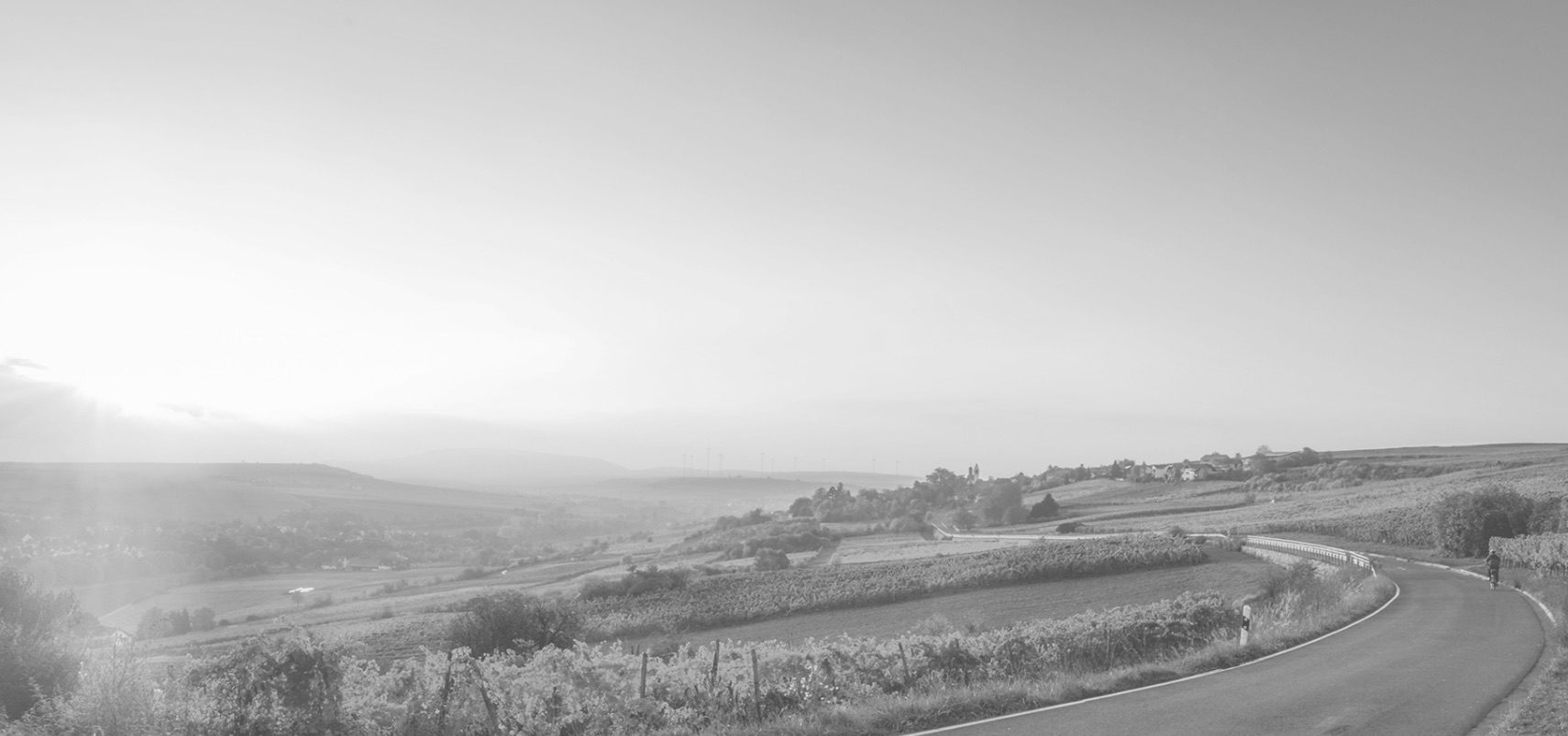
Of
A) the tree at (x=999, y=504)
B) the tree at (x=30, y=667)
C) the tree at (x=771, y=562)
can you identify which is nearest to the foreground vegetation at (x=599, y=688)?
the tree at (x=30, y=667)

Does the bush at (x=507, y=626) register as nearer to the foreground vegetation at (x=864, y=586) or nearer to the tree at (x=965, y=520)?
the foreground vegetation at (x=864, y=586)

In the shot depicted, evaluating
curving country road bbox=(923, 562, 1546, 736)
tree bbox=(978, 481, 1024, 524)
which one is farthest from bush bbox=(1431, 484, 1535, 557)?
tree bbox=(978, 481, 1024, 524)

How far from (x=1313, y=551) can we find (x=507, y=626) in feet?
143

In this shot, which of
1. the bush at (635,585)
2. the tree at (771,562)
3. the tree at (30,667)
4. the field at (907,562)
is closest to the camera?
the tree at (30,667)

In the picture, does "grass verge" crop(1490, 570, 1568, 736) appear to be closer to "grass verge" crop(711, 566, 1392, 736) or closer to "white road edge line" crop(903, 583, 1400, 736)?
"white road edge line" crop(903, 583, 1400, 736)

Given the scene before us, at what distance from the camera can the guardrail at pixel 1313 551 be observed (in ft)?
146

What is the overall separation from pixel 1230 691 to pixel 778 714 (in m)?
7.28

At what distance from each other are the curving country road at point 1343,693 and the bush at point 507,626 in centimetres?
2735

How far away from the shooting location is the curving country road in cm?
1211

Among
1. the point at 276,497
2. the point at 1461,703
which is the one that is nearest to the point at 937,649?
the point at 1461,703

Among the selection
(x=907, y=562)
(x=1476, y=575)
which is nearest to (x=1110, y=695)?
(x=1476, y=575)

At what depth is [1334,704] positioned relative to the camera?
43.3 feet

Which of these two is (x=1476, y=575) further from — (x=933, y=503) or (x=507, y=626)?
(x=933, y=503)

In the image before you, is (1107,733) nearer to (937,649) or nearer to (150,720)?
(937,649)
